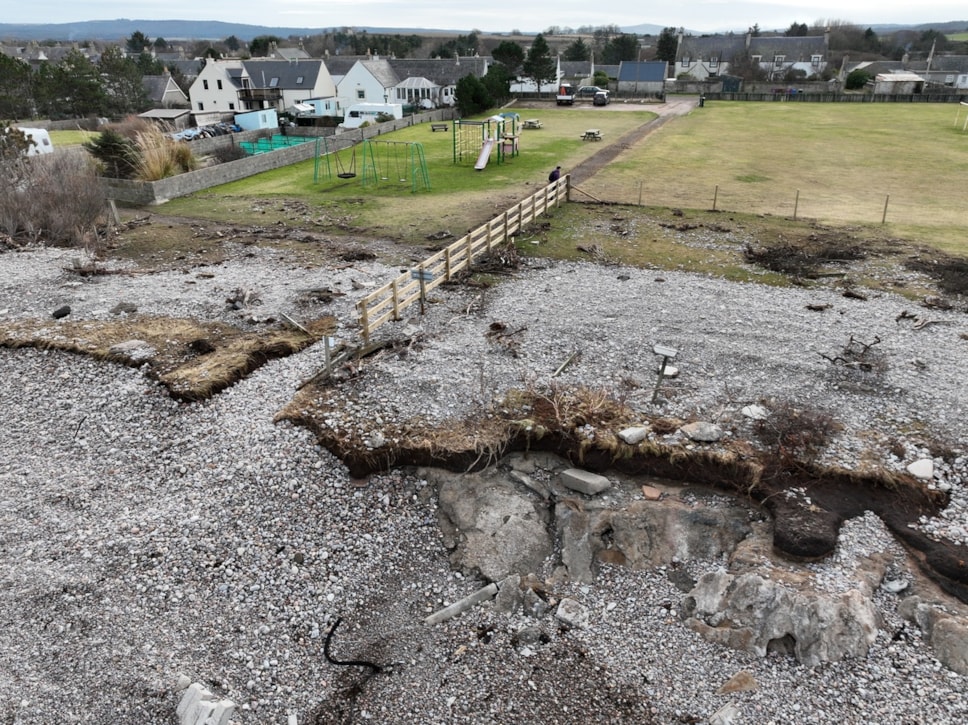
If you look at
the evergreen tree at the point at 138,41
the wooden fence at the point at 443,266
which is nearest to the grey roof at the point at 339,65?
the wooden fence at the point at 443,266

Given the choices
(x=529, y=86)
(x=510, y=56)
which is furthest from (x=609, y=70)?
(x=510, y=56)

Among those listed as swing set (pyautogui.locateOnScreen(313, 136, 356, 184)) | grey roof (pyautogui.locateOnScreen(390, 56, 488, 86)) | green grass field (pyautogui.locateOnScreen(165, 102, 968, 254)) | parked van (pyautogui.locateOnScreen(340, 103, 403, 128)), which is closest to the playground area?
parked van (pyautogui.locateOnScreen(340, 103, 403, 128))

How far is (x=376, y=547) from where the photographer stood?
1071 cm

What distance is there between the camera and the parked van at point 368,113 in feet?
188

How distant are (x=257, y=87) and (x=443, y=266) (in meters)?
62.2

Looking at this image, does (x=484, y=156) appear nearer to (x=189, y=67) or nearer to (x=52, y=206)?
(x=52, y=206)

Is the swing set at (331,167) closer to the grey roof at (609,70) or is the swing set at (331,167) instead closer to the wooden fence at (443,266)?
the wooden fence at (443,266)

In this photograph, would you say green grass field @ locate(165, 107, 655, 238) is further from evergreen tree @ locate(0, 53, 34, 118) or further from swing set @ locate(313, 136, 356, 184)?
evergreen tree @ locate(0, 53, 34, 118)

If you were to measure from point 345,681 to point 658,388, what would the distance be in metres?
7.83

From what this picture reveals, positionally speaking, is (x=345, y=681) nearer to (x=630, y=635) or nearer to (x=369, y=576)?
(x=369, y=576)

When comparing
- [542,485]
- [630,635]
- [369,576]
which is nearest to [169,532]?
[369,576]

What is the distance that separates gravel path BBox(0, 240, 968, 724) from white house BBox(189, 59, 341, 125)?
60.9 meters

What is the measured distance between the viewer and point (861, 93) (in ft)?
231

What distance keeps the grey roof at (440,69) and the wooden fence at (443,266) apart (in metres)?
50.6
